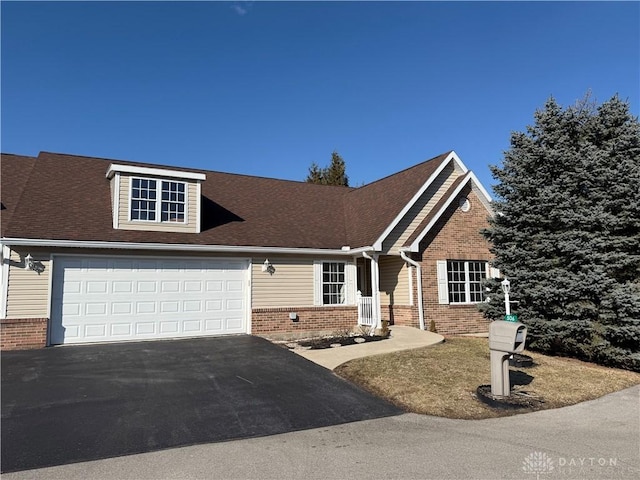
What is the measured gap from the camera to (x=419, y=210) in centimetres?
1627

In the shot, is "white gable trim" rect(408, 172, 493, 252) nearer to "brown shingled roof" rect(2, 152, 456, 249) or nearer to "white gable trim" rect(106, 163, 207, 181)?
"brown shingled roof" rect(2, 152, 456, 249)

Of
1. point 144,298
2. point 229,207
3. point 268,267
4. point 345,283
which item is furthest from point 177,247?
point 345,283

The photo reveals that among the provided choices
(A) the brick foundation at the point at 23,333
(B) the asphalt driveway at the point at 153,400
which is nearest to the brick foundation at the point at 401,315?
(B) the asphalt driveway at the point at 153,400

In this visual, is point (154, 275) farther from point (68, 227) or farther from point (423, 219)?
point (423, 219)

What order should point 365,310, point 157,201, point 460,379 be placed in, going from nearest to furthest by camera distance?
1. point 460,379
2. point 157,201
3. point 365,310

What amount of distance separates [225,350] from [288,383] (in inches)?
134

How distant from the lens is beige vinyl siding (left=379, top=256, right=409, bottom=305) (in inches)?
612

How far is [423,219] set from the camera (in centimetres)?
1620

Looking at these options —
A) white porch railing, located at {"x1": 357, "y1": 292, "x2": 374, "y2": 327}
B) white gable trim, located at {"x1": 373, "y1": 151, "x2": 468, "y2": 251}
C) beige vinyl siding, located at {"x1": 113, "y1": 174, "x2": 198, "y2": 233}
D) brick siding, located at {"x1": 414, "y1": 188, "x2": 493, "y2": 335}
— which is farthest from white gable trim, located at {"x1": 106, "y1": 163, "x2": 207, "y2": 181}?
brick siding, located at {"x1": 414, "y1": 188, "x2": 493, "y2": 335}

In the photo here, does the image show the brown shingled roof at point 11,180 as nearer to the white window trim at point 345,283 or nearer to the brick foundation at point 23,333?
the brick foundation at point 23,333

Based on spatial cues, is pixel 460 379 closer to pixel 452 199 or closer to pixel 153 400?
pixel 153 400

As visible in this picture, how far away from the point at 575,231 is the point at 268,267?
27.9ft

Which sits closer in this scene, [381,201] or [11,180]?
[11,180]

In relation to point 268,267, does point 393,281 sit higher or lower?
lower
